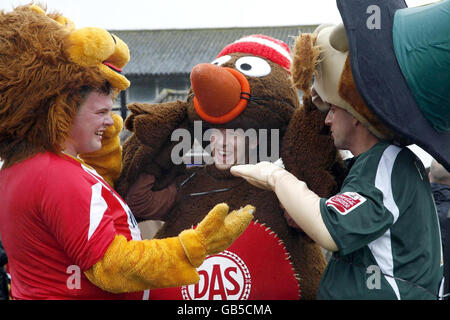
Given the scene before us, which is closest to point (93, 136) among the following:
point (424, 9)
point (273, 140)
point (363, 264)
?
point (273, 140)

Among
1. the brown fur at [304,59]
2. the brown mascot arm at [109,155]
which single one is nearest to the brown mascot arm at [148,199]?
the brown mascot arm at [109,155]

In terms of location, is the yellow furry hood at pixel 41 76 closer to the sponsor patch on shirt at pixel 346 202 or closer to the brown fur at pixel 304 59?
the brown fur at pixel 304 59

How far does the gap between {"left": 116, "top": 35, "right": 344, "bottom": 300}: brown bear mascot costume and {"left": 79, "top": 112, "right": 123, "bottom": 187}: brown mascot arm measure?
7 cm

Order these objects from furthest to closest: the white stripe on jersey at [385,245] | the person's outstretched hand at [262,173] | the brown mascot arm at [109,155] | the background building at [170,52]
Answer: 1. the background building at [170,52]
2. the brown mascot arm at [109,155]
3. the person's outstretched hand at [262,173]
4. the white stripe on jersey at [385,245]

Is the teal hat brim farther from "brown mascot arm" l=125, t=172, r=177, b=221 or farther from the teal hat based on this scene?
"brown mascot arm" l=125, t=172, r=177, b=221

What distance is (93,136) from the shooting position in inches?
66.7

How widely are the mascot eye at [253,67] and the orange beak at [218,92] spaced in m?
0.05

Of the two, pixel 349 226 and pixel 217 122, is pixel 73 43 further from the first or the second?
pixel 349 226

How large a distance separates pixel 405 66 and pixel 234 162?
0.85 metres

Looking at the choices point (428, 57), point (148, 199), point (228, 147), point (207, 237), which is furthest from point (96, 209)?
point (428, 57)

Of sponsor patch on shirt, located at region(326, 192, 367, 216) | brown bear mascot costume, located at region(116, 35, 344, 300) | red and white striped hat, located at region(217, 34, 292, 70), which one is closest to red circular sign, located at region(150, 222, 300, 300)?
brown bear mascot costume, located at region(116, 35, 344, 300)

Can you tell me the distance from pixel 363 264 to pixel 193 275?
1.83 feet

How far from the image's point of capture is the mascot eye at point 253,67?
2133 millimetres

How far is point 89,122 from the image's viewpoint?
1.66m
